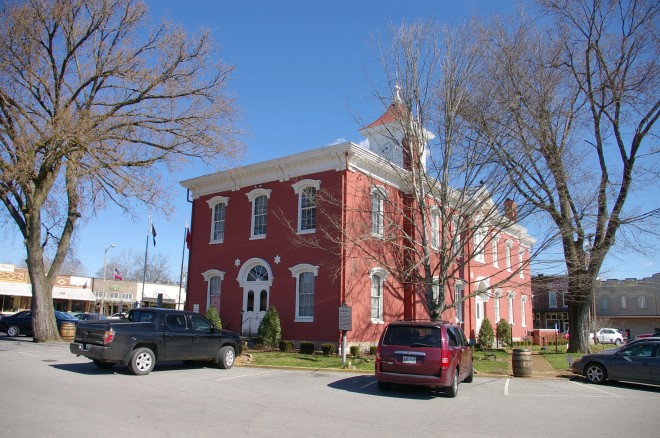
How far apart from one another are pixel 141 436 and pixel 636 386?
13626 mm

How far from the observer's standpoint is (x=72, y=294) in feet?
187

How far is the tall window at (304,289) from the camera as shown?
74.6 ft

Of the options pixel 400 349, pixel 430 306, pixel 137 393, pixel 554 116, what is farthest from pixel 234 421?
pixel 554 116

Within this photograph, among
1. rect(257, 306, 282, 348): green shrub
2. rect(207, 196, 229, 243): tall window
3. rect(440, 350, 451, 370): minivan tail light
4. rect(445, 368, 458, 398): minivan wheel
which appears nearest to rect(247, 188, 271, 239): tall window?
rect(207, 196, 229, 243): tall window

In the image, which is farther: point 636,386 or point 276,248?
point 276,248

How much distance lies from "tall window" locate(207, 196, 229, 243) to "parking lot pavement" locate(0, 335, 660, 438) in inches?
514

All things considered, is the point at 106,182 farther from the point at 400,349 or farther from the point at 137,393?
the point at 400,349

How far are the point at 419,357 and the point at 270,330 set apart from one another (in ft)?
38.4

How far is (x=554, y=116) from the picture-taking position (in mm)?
22672

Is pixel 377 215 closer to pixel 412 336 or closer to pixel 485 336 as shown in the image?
pixel 485 336

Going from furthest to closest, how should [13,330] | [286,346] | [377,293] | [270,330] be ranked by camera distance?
[13,330]
[377,293]
[270,330]
[286,346]

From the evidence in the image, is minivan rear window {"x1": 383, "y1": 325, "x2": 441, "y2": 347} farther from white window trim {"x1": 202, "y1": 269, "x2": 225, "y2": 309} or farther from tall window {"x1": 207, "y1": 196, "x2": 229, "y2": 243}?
tall window {"x1": 207, "y1": 196, "x2": 229, "y2": 243}

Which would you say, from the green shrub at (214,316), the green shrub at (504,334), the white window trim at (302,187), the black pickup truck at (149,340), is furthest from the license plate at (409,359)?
the green shrub at (504,334)

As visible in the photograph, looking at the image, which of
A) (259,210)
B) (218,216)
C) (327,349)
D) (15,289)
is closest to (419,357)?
(327,349)
